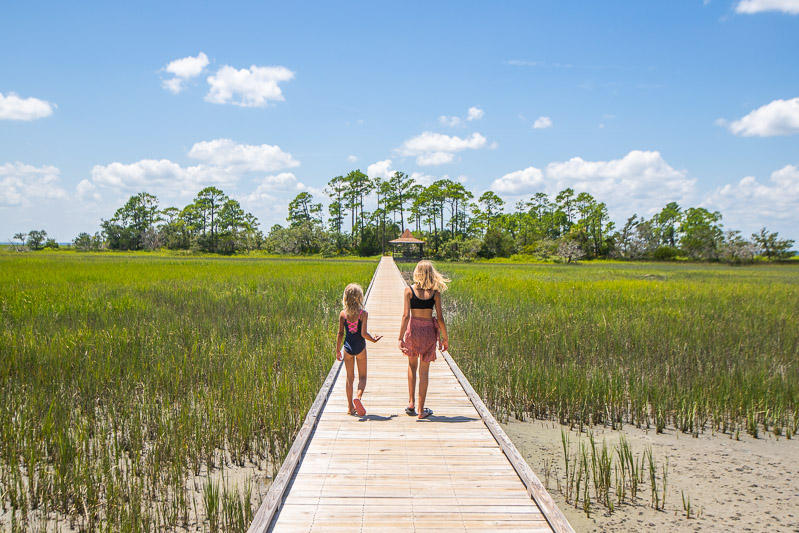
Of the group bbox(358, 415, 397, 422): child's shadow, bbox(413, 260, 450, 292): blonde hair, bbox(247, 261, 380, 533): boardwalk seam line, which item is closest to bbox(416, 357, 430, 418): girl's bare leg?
bbox(358, 415, 397, 422): child's shadow

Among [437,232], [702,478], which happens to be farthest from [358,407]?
[437,232]

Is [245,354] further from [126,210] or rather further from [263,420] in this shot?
[126,210]

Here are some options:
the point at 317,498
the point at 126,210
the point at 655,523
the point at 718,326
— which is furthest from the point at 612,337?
the point at 126,210

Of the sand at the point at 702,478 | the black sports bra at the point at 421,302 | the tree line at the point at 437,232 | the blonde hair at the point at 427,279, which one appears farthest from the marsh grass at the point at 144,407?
the tree line at the point at 437,232

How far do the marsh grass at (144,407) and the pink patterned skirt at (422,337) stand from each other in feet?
5.49

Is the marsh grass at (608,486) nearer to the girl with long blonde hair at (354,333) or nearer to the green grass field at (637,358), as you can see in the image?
the green grass field at (637,358)

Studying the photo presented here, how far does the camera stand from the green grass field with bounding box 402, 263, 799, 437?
550cm

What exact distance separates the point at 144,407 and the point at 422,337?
3.39 metres

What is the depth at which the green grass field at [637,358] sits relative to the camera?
18.0 feet

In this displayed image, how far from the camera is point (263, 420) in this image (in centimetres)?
475

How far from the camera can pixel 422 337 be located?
13.2ft

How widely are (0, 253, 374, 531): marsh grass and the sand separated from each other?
2649mm

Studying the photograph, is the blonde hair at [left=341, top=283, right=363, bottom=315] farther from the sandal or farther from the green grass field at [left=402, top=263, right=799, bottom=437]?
the green grass field at [left=402, top=263, right=799, bottom=437]

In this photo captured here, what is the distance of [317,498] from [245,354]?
4.37 metres
